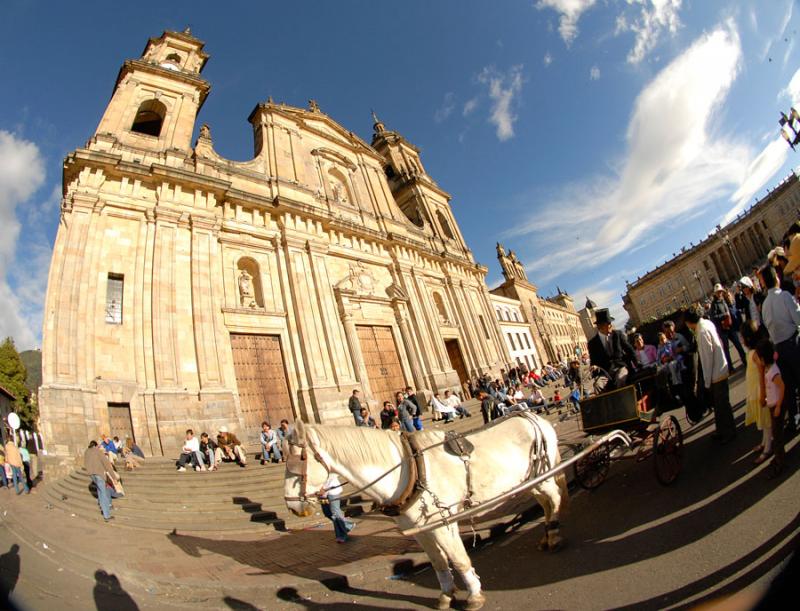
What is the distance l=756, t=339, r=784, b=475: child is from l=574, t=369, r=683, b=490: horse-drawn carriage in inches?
34.3

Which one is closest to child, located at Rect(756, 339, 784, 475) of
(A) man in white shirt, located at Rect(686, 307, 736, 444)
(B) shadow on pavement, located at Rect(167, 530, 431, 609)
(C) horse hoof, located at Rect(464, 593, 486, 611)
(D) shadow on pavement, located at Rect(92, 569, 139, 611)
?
(A) man in white shirt, located at Rect(686, 307, 736, 444)

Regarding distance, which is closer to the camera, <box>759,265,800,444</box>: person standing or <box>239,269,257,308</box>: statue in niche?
<box>759,265,800,444</box>: person standing

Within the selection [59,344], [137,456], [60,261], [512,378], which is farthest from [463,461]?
[512,378]

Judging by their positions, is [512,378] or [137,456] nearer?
[137,456]

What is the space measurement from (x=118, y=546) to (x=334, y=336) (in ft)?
38.2

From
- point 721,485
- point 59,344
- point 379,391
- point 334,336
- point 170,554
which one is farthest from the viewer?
point 379,391

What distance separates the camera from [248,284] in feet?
53.4

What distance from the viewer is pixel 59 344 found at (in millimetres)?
11102

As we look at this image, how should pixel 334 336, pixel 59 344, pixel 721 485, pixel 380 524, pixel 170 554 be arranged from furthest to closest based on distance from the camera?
pixel 334 336
pixel 59 344
pixel 380 524
pixel 170 554
pixel 721 485

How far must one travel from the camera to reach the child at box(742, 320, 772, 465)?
4281mm

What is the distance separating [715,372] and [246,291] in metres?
15.5

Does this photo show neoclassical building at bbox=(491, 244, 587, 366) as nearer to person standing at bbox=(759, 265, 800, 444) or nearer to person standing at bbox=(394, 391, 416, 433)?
person standing at bbox=(394, 391, 416, 433)

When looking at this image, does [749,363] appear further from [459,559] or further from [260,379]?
[260,379]

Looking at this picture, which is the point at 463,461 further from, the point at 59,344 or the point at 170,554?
the point at 59,344
